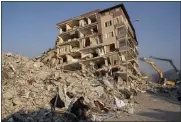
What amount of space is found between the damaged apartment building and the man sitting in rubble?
21.4 m

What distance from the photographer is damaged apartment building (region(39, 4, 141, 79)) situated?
37344 mm

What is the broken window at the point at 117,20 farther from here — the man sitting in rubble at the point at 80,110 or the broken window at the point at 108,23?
the man sitting in rubble at the point at 80,110

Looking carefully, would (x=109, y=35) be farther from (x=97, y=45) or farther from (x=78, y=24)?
(x=78, y=24)

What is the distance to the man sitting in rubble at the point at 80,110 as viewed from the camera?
13625 mm

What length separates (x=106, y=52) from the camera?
38281mm

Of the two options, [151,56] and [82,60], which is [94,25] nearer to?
[82,60]

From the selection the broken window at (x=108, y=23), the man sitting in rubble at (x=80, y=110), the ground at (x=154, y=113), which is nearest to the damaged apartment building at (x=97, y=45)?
the broken window at (x=108, y=23)

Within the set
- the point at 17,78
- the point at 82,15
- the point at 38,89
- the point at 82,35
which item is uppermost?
the point at 82,15

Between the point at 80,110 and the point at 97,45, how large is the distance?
26.0 metres

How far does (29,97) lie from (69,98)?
3.63 metres

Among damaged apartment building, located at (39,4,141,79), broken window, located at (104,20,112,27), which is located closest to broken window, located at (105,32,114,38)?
damaged apartment building, located at (39,4,141,79)

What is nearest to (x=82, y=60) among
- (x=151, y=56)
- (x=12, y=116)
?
(x=151, y=56)

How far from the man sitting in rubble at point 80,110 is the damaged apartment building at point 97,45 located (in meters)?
21.4

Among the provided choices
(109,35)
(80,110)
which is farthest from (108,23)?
(80,110)
